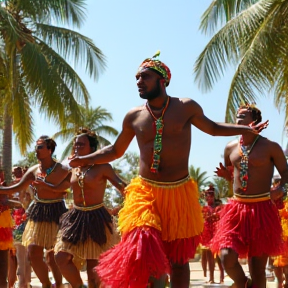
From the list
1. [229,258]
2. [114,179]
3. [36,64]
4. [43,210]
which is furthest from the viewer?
[36,64]

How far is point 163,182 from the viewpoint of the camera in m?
5.32

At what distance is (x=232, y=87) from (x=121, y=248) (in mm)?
8824

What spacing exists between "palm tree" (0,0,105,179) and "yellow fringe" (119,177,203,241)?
9854 mm

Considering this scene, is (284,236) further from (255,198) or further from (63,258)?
(63,258)

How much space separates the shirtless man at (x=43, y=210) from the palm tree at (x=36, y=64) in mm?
6678

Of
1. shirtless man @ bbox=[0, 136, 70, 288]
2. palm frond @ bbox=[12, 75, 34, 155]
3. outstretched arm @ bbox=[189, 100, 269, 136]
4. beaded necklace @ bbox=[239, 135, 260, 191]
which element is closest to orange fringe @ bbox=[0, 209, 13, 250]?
shirtless man @ bbox=[0, 136, 70, 288]

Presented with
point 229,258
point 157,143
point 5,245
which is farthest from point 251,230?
point 5,245

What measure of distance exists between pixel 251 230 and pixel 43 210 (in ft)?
9.14

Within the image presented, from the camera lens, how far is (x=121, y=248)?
5.20 m

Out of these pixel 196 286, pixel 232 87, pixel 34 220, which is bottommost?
pixel 196 286

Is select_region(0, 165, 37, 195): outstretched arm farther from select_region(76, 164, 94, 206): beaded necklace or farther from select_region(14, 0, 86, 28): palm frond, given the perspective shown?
select_region(14, 0, 86, 28): palm frond

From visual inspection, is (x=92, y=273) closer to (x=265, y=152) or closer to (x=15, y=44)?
(x=265, y=152)

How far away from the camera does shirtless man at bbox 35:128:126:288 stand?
7250mm

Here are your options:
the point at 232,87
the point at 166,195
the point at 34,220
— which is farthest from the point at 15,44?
the point at 166,195
